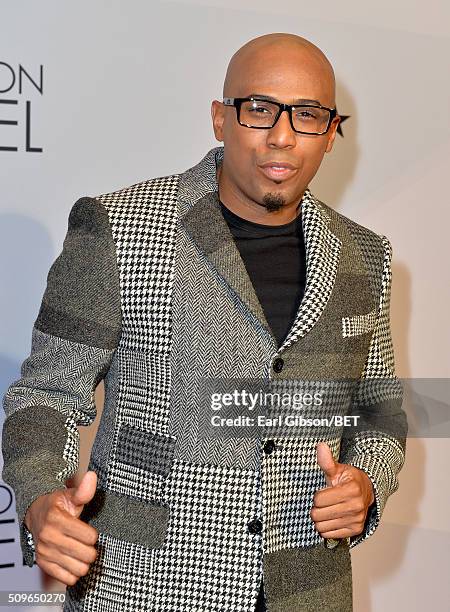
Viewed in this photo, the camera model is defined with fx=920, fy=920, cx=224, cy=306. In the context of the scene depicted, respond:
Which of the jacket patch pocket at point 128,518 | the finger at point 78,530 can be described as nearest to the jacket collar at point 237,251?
the jacket patch pocket at point 128,518

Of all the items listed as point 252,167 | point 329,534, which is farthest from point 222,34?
point 329,534

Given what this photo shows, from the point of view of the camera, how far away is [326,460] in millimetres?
1480

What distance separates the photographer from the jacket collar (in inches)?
62.7

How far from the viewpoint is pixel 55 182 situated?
2156mm

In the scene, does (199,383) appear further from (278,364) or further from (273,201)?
(273,201)

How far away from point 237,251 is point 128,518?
19.8 inches

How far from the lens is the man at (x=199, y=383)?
155cm

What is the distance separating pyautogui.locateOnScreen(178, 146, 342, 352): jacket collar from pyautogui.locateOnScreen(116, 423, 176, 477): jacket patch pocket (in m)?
0.25

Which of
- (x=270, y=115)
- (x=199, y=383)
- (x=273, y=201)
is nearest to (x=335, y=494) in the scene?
(x=199, y=383)

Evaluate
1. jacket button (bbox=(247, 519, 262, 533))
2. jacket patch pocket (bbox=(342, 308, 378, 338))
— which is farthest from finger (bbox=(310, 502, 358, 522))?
jacket patch pocket (bbox=(342, 308, 378, 338))

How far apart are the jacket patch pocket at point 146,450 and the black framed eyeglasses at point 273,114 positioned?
59 centimetres

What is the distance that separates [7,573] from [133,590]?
727 millimetres

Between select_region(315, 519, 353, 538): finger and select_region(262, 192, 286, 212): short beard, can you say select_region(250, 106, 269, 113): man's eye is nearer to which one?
select_region(262, 192, 286, 212): short beard

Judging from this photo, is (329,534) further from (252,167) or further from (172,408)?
(252,167)
